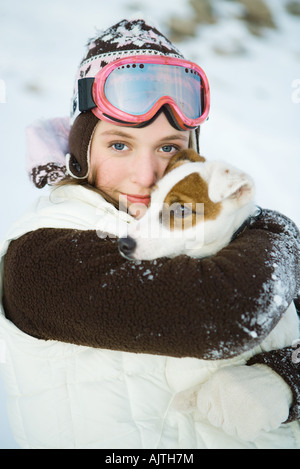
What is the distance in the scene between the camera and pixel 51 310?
95 cm

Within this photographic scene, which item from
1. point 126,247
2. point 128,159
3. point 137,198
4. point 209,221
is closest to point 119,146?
point 128,159

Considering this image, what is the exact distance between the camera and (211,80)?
3.21 meters

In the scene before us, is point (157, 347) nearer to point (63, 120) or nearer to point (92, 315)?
point (92, 315)

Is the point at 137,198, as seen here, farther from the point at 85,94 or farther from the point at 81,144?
the point at 85,94

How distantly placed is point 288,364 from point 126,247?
0.51m

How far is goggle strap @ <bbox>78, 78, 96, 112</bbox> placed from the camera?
139cm

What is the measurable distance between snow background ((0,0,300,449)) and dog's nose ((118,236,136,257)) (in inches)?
59.8

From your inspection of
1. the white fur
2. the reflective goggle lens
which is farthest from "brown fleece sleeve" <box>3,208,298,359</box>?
the reflective goggle lens

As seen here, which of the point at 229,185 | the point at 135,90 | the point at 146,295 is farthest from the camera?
the point at 135,90

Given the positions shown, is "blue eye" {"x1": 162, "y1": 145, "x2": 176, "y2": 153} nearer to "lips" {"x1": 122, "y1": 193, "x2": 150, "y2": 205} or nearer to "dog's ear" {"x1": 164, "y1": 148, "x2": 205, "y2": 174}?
"dog's ear" {"x1": 164, "y1": 148, "x2": 205, "y2": 174}

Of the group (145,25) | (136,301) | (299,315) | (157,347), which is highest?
(145,25)

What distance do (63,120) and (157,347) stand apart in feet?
3.67
